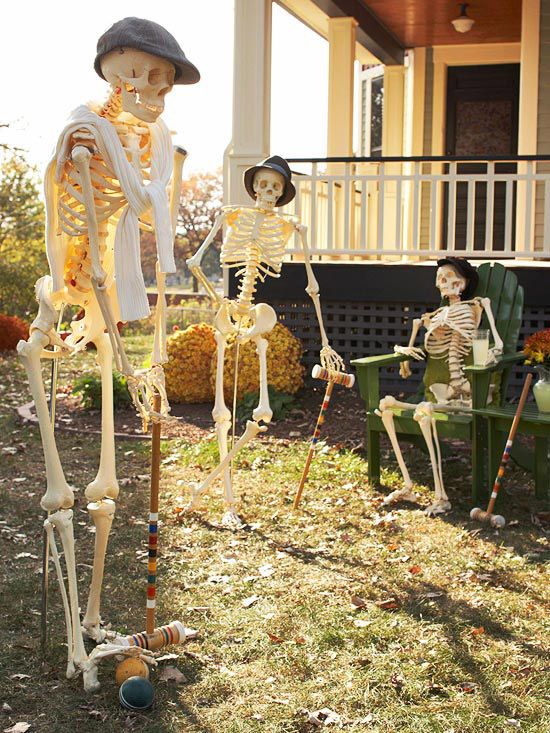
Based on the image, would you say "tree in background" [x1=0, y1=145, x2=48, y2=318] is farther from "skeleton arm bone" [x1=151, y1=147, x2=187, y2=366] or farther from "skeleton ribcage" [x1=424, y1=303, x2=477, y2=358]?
"skeleton arm bone" [x1=151, y1=147, x2=187, y2=366]

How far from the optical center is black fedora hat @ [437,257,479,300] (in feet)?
23.8

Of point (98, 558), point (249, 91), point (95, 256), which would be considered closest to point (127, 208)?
point (95, 256)

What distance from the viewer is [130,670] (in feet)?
13.0

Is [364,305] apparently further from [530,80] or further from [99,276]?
[99,276]

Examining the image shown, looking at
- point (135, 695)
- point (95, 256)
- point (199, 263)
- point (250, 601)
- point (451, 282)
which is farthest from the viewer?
point (451, 282)

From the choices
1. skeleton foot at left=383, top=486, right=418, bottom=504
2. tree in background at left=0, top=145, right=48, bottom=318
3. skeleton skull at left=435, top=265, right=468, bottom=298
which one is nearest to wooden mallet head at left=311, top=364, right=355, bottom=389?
skeleton foot at left=383, top=486, right=418, bottom=504

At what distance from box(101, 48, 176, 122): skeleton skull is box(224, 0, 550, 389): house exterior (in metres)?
6.09

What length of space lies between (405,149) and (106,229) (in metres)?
11.1

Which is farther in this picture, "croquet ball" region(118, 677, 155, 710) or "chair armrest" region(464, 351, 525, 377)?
"chair armrest" region(464, 351, 525, 377)

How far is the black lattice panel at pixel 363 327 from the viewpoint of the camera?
33.5ft

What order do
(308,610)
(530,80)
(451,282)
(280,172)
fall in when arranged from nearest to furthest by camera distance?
1. (308,610)
2. (280,172)
3. (451,282)
4. (530,80)

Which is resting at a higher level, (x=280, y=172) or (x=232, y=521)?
(x=280, y=172)

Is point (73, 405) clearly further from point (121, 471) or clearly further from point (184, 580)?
point (184, 580)

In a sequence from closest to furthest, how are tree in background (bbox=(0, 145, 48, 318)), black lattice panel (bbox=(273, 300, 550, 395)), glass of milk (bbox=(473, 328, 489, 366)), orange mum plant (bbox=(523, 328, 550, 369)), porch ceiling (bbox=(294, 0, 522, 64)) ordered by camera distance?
orange mum plant (bbox=(523, 328, 550, 369)) → glass of milk (bbox=(473, 328, 489, 366)) → black lattice panel (bbox=(273, 300, 550, 395)) → porch ceiling (bbox=(294, 0, 522, 64)) → tree in background (bbox=(0, 145, 48, 318))
